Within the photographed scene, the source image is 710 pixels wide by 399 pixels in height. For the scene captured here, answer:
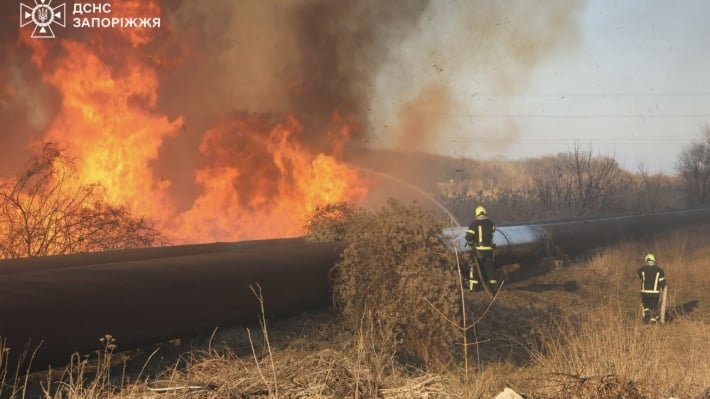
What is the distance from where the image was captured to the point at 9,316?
524 cm

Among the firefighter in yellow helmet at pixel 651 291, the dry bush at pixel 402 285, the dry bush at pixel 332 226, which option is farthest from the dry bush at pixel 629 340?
the dry bush at pixel 332 226

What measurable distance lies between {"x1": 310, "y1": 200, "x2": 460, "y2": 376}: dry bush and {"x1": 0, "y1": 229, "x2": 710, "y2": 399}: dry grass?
6.2 inches

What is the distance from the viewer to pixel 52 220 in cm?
1118

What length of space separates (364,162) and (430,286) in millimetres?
13993

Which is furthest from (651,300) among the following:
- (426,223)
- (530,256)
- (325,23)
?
(325,23)

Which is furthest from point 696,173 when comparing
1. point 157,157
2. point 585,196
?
point 157,157

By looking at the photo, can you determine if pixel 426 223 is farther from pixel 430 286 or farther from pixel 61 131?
pixel 61 131

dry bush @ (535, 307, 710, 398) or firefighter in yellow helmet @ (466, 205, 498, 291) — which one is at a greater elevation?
firefighter in yellow helmet @ (466, 205, 498, 291)

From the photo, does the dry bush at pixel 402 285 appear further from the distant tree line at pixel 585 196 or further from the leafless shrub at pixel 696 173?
the leafless shrub at pixel 696 173

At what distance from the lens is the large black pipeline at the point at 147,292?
5527 mm

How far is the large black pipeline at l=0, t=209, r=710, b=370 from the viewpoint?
18.1 ft

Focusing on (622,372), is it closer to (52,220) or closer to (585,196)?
(52,220)

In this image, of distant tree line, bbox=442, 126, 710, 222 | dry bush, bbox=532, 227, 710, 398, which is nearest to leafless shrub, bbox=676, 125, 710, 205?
distant tree line, bbox=442, 126, 710, 222

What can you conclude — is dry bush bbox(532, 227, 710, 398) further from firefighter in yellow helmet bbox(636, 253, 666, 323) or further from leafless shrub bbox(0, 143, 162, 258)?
leafless shrub bbox(0, 143, 162, 258)
